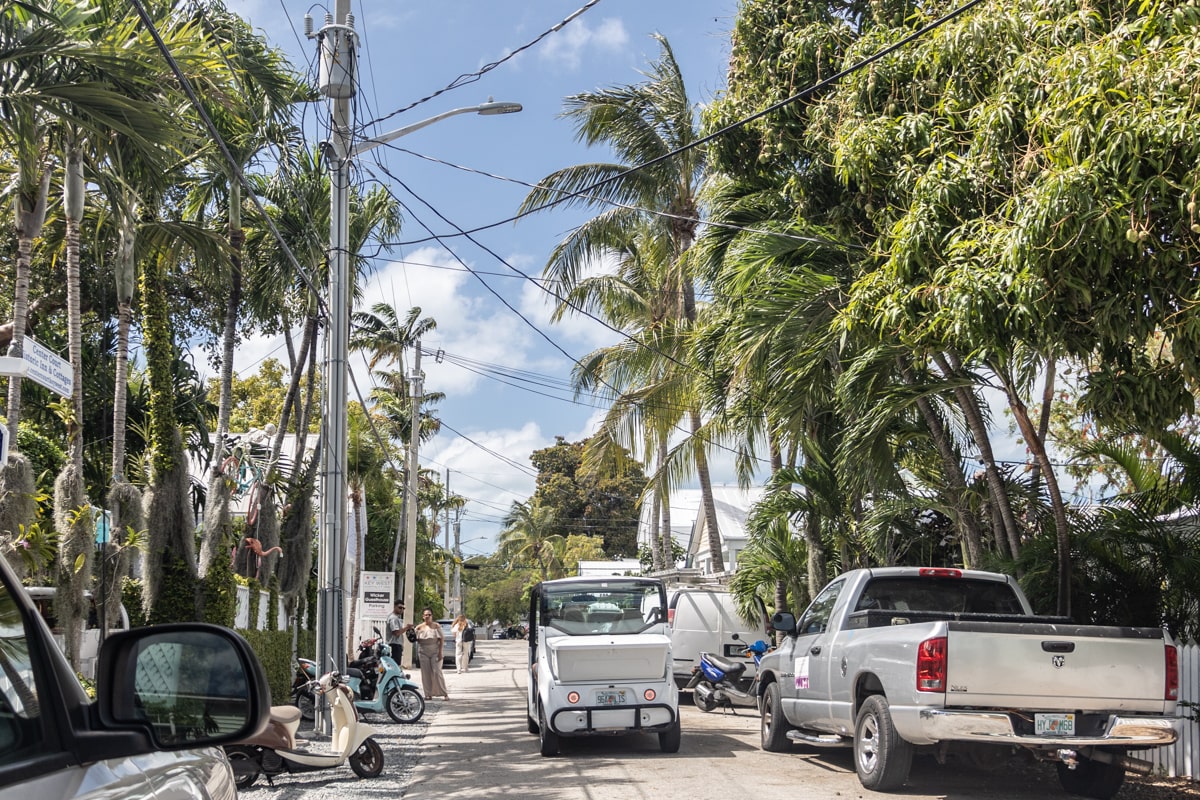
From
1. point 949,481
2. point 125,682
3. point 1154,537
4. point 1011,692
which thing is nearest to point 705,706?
point 949,481

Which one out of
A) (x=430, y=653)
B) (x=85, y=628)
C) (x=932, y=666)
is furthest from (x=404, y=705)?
(x=932, y=666)

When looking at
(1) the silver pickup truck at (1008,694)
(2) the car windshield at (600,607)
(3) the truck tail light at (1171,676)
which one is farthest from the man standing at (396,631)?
(3) the truck tail light at (1171,676)

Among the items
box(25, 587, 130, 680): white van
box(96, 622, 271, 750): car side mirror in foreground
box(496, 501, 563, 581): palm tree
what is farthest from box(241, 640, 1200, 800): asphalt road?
box(496, 501, 563, 581): palm tree

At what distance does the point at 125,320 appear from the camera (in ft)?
44.6

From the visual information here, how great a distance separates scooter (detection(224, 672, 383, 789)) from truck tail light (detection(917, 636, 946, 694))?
519 cm

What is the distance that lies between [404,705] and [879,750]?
1063 centimetres

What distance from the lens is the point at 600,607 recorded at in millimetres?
15180

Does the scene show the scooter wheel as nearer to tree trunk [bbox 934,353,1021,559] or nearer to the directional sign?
the directional sign

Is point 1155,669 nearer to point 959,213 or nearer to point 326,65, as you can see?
point 959,213

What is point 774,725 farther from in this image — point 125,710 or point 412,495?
point 412,495

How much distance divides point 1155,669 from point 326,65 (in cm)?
1289

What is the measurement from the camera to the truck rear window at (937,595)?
11.7m

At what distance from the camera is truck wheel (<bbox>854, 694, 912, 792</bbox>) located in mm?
9797

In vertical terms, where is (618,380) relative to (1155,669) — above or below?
above
